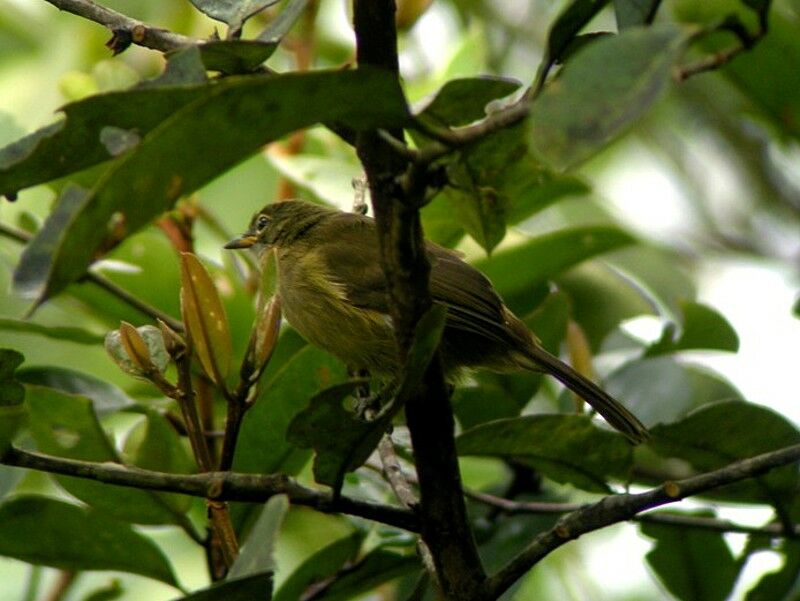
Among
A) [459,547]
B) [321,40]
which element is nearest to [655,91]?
[459,547]

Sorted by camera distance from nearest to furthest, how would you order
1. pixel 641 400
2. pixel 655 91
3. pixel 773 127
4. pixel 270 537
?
1. pixel 655 91
2. pixel 270 537
3. pixel 641 400
4. pixel 773 127

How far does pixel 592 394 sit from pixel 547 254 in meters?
0.36

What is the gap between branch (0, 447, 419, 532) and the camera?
1770mm

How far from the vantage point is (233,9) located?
192 cm

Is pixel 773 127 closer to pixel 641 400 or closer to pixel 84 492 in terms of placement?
pixel 641 400

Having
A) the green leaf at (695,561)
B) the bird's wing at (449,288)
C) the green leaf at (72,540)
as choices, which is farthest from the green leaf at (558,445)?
the green leaf at (72,540)

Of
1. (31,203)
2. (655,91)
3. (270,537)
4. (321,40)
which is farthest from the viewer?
(321,40)

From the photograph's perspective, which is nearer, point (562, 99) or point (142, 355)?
point (562, 99)

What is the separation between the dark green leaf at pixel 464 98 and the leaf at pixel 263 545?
563 mm

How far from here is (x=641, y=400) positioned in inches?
121

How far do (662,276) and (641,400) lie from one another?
63 centimetres

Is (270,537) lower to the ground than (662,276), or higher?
lower

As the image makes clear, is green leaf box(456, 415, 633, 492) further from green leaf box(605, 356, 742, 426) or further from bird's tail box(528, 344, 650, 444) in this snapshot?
green leaf box(605, 356, 742, 426)

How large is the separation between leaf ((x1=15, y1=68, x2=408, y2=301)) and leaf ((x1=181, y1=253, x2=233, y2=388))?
53 cm
